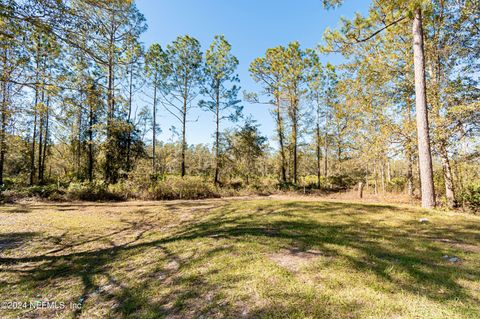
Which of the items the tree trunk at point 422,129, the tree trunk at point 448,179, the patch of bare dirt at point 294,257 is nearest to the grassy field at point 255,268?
the patch of bare dirt at point 294,257

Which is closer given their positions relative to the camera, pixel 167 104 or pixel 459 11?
pixel 459 11

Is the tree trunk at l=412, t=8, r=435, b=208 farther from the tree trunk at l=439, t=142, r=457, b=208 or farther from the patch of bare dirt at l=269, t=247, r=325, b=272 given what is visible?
the patch of bare dirt at l=269, t=247, r=325, b=272

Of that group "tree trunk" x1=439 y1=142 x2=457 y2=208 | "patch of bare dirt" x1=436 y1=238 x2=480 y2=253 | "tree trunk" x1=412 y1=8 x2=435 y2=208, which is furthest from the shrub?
"tree trunk" x1=439 y1=142 x2=457 y2=208

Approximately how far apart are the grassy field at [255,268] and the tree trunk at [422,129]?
1134 millimetres

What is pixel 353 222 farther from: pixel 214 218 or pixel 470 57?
pixel 470 57

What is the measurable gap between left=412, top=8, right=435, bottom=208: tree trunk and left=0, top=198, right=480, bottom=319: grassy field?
1134mm

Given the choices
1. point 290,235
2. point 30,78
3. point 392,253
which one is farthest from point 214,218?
point 30,78

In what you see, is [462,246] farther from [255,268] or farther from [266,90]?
[266,90]

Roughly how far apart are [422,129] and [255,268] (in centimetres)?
681

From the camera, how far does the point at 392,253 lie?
109 inches

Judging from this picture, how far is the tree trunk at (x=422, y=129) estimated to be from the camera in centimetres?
594

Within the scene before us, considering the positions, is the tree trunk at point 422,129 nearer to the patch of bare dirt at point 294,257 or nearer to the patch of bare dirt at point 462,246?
the patch of bare dirt at point 462,246

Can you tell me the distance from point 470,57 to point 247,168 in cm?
1341

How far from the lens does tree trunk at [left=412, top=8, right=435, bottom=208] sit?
594cm
